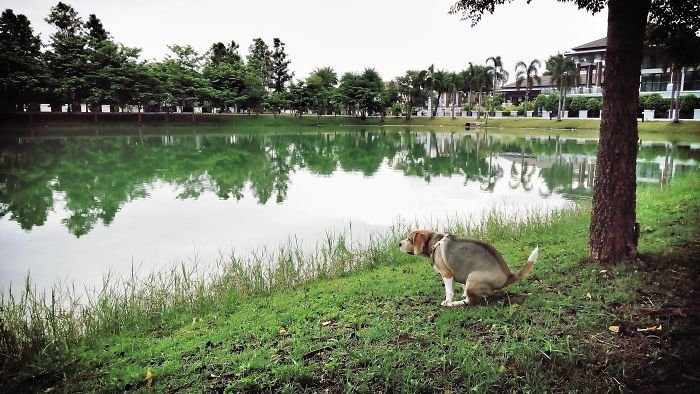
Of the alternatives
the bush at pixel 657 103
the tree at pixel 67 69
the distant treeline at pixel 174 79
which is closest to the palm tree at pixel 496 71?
the distant treeline at pixel 174 79

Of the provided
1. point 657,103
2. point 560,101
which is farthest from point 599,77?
point 657,103

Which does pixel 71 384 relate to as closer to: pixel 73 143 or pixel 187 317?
pixel 187 317

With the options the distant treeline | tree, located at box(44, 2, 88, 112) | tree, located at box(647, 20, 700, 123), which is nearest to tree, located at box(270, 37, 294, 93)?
the distant treeline

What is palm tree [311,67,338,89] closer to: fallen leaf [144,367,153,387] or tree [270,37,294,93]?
tree [270,37,294,93]

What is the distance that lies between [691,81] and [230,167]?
54.5m

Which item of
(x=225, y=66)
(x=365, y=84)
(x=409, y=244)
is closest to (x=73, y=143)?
(x=225, y=66)

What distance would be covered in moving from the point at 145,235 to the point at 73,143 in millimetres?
26553

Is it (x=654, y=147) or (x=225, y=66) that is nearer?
(x=654, y=147)

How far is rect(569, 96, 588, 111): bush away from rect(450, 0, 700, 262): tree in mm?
56336

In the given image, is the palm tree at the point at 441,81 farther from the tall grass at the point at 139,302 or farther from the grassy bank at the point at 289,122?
the tall grass at the point at 139,302

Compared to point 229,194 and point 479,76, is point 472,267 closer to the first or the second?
point 229,194

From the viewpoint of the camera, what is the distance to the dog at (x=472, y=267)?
4477mm

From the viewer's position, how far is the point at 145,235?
35.3 ft

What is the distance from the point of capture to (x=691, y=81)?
173 ft
